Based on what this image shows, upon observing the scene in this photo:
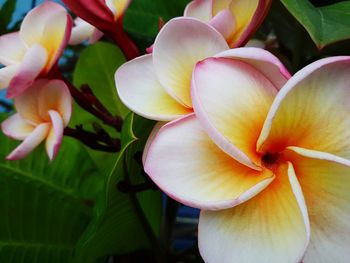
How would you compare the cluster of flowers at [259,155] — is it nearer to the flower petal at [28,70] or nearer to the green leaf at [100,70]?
the flower petal at [28,70]

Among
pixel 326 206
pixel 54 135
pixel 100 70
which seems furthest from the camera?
pixel 100 70

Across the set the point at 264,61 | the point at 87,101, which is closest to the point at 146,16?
the point at 87,101

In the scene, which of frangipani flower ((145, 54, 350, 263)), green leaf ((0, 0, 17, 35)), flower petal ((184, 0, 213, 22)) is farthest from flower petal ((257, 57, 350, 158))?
green leaf ((0, 0, 17, 35))

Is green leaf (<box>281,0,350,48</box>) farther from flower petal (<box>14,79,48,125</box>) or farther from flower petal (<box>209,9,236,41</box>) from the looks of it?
flower petal (<box>14,79,48,125</box>)

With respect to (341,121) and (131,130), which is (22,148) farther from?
(341,121)

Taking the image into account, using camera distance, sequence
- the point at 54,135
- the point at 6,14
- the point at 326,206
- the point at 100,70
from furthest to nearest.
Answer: the point at 6,14 < the point at 100,70 < the point at 54,135 < the point at 326,206

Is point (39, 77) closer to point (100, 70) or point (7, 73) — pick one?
point (7, 73)

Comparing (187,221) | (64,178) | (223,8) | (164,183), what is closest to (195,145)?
(164,183)
